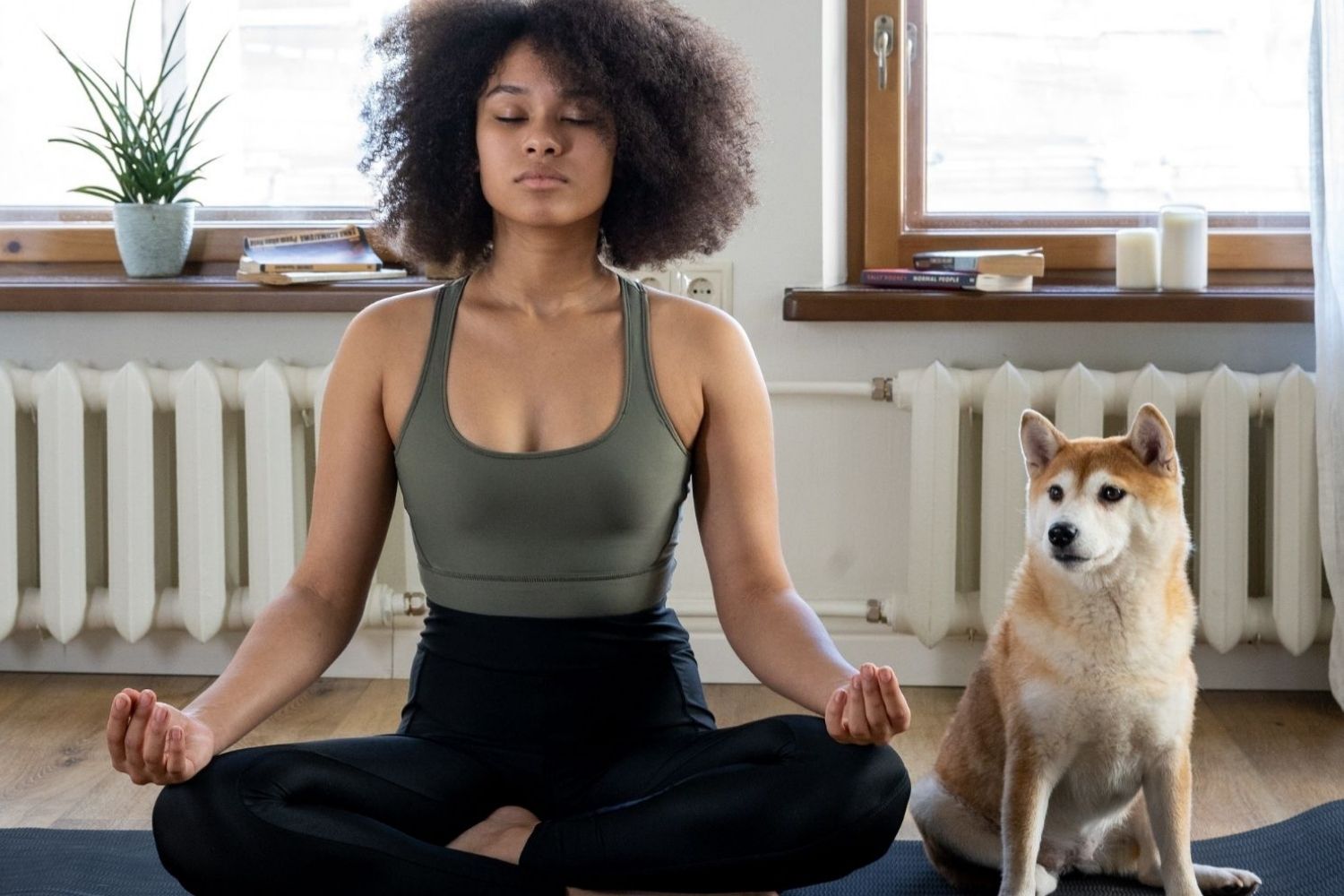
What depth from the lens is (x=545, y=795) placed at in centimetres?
145

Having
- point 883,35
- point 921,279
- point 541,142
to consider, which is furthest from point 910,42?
point 541,142

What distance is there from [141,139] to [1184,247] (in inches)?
71.8

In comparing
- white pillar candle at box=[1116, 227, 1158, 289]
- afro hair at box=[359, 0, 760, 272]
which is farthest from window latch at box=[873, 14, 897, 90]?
afro hair at box=[359, 0, 760, 272]

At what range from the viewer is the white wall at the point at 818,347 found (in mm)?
2582

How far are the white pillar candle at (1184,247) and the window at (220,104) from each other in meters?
1.41

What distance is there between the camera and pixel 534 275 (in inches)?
63.8

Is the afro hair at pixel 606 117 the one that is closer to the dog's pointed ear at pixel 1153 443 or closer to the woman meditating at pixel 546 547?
the woman meditating at pixel 546 547

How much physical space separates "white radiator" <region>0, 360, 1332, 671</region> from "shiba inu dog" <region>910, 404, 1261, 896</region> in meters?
0.88

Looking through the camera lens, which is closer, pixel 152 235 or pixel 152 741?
pixel 152 741

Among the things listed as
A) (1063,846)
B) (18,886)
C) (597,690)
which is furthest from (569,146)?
(18,886)

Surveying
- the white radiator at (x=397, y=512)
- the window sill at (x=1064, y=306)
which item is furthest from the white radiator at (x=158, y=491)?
the window sill at (x=1064, y=306)

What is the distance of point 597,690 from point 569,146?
55cm

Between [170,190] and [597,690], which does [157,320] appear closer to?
[170,190]

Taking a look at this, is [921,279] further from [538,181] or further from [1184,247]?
[538,181]
